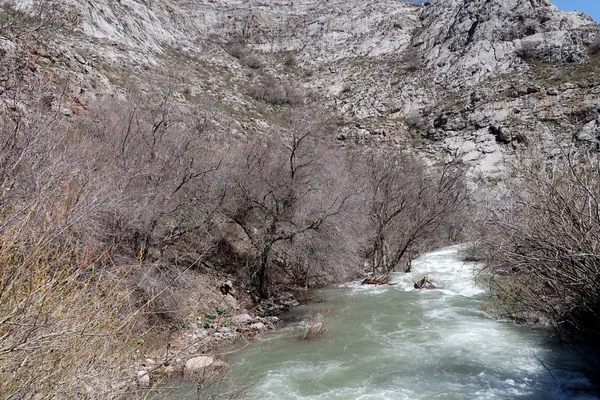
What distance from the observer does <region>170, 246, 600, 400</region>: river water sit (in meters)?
6.64

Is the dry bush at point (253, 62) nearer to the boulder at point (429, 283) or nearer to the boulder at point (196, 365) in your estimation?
the boulder at point (429, 283)

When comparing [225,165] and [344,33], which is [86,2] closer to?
[225,165]

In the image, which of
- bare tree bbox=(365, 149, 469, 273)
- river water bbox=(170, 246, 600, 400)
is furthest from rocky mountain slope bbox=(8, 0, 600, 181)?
river water bbox=(170, 246, 600, 400)

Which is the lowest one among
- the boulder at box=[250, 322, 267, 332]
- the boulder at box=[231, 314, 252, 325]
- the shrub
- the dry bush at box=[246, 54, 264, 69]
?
the boulder at box=[250, 322, 267, 332]

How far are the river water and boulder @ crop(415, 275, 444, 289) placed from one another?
2.66 m

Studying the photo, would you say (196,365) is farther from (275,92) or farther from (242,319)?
(275,92)

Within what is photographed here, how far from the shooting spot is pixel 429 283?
593 inches

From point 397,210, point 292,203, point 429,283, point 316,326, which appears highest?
point 292,203

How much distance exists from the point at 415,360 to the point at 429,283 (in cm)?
762

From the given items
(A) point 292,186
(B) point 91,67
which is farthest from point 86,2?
(A) point 292,186

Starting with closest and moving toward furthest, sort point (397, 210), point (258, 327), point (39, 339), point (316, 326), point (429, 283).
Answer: point (39, 339) → point (316, 326) → point (258, 327) → point (429, 283) → point (397, 210)

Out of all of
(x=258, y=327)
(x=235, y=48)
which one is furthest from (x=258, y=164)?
(x=235, y=48)

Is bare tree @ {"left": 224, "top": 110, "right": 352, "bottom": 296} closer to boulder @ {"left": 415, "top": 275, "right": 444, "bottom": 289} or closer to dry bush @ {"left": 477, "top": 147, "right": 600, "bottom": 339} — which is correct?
boulder @ {"left": 415, "top": 275, "right": 444, "bottom": 289}

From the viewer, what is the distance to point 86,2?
32.8 meters
